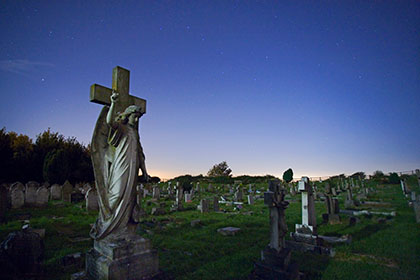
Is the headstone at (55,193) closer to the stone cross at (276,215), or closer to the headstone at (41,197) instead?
the headstone at (41,197)

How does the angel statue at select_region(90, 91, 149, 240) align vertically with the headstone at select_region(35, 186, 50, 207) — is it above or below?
above

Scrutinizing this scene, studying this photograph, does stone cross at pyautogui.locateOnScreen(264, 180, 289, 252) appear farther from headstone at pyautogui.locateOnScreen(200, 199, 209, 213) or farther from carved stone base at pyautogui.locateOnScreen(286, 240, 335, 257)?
headstone at pyautogui.locateOnScreen(200, 199, 209, 213)

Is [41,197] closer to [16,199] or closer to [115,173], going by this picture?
[16,199]

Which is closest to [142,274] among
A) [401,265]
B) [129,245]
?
[129,245]

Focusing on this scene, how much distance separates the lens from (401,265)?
4.89 metres

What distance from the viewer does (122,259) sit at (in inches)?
134

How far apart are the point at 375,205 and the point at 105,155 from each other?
1718 cm

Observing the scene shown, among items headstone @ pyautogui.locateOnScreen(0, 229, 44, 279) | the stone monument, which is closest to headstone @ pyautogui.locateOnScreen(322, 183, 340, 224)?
the stone monument

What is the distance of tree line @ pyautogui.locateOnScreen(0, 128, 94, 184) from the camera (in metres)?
21.9

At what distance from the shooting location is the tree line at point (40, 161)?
72.0 feet

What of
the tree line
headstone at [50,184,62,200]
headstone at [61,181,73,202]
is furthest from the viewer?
the tree line

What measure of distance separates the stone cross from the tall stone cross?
127 inches

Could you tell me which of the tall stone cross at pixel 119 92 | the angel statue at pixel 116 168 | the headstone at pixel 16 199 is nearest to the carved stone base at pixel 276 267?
the angel statue at pixel 116 168

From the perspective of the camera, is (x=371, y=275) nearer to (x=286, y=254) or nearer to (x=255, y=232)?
(x=286, y=254)
